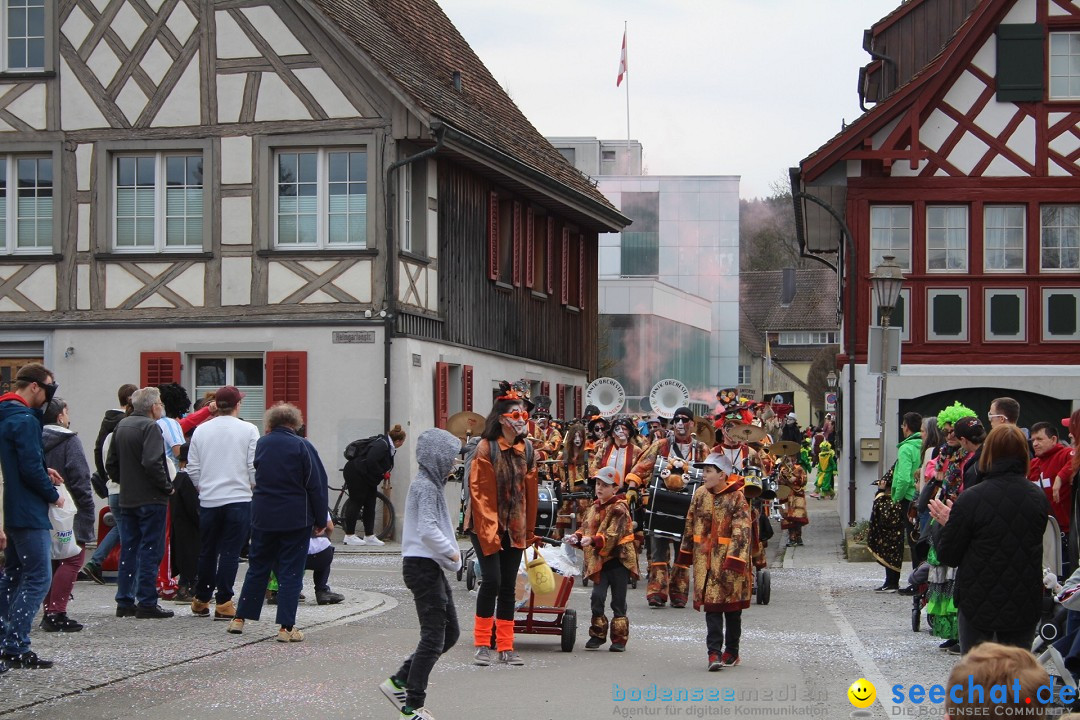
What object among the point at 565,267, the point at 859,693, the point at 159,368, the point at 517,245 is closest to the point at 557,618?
the point at 859,693

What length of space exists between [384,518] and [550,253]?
1009cm

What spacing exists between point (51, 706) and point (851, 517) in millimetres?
17355

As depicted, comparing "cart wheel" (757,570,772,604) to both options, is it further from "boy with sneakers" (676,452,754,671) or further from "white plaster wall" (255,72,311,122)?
"white plaster wall" (255,72,311,122)

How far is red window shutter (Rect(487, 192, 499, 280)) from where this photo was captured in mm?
26719

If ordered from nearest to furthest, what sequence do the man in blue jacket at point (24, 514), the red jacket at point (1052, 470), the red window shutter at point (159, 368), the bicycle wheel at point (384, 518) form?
the man in blue jacket at point (24, 514), the red jacket at point (1052, 470), the bicycle wheel at point (384, 518), the red window shutter at point (159, 368)

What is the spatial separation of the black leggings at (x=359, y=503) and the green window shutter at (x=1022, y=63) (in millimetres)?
11575

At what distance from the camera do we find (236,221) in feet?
75.1

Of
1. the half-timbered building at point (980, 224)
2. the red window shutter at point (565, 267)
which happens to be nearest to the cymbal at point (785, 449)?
the half-timbered building at point (980, 224)

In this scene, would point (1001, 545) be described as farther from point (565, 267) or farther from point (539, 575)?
point (565, 267)

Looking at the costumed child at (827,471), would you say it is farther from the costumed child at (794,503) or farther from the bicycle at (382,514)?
the bicycle at (382,514)

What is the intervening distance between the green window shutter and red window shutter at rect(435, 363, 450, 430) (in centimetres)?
968

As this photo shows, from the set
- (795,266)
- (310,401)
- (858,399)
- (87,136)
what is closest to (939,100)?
(858,399)

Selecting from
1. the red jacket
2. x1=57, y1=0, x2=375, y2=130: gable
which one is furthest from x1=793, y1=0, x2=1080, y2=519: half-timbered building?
the red jacket

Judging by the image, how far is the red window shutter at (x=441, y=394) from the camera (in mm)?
23703
